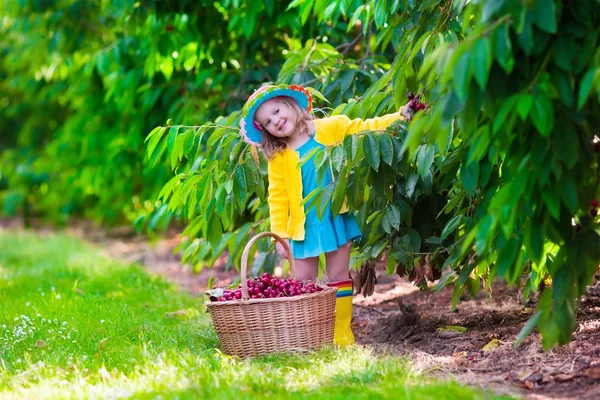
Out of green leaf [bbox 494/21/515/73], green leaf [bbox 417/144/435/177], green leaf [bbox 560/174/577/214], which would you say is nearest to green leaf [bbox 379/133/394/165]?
green leaf [bbox 417/144/435/177]

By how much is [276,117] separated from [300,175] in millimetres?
311

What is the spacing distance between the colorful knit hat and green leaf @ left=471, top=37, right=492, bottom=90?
1.55 metres

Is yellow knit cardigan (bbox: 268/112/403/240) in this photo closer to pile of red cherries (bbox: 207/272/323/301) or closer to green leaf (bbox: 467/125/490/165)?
pile of red cherries (bbox: 207/272/323/301)

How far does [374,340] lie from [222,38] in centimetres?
270

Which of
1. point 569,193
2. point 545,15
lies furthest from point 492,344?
point 545,15

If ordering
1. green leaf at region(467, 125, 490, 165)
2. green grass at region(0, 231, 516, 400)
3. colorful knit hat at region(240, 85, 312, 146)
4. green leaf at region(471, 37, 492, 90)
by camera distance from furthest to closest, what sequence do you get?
colorful knit hat at region(240, 85, 312, 146) → green grass at region(0, 231, 516, 400) → green leaf at region(467, 125, 490, 165) → green leaf at region(471, 37, 492, 90)

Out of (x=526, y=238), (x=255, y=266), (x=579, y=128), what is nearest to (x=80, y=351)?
(x=255, y=266)

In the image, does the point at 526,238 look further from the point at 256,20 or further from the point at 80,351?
the point at 256,20

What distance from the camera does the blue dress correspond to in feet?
12.6

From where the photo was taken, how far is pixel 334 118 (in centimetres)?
387

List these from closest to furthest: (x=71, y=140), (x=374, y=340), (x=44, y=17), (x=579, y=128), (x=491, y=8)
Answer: (x=491, y=8) → (x=579, y=128) → (x=374, y=340) → (x=44, y=17) → (x=71, y=140)

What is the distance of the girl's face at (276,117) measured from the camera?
379 centimetres

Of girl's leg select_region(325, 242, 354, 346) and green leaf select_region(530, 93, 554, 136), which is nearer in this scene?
green leaf select_region(530, 93, 554, 136)

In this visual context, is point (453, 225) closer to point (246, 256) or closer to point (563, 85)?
point (246, 256)
